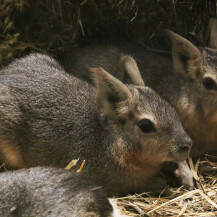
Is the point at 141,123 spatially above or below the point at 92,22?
below

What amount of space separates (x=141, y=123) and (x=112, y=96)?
45 cm

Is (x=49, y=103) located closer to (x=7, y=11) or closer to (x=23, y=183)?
(x=23, y=183)

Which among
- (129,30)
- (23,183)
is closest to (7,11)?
(129,30)

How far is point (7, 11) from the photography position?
6.95 meters

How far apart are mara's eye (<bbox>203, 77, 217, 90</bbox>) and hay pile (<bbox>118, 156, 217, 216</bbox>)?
1123mm

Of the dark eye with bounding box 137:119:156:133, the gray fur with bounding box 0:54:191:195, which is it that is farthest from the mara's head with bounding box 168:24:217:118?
the dark eye with bounding box 137:119:156:133

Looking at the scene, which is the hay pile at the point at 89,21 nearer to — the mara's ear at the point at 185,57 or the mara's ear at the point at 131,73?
the mara's ear at the point at 185,57

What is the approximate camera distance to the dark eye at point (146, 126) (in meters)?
5.27

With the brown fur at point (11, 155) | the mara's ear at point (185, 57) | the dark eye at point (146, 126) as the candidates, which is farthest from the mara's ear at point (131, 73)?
the brown fur at point (11, 155)

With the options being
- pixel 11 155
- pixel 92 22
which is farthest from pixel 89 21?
pixel 11 155

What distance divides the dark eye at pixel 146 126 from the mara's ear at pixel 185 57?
1390mm

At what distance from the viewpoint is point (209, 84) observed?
6.16 metres

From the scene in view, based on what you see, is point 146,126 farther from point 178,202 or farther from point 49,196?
point 49,196

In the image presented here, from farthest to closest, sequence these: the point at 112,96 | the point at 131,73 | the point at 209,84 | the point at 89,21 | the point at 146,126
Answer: the point at 89,21, the point at 209,84, the point at 131,73, the point at 112,96, the point at 146,126
